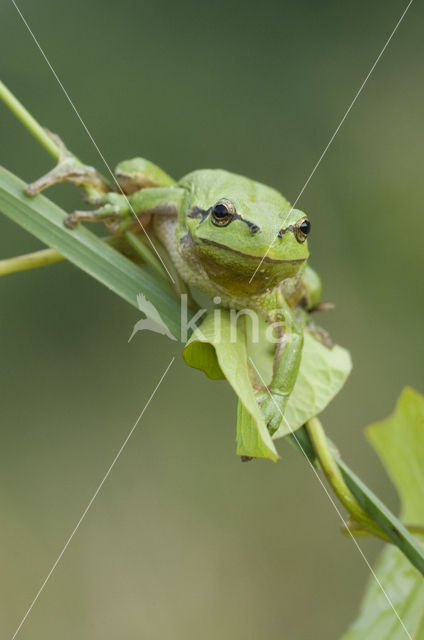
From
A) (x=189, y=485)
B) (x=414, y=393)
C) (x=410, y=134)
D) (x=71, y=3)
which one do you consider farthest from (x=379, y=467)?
(x=71, y=3)

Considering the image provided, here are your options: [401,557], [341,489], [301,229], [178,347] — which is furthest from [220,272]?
[178,347]

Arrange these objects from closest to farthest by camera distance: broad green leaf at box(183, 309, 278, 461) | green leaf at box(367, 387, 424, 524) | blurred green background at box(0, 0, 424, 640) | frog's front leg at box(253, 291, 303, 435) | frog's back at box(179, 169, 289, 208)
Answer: broad green leaf at box(183, 309, 278, 461) → frog's front leg at box(253, 291, 303, 435) → green leaf at box(367, 387, 424, 524) → frog's back at box(179, 169, 289, 208) → blurred green background at box(0, 0, 424, 640)

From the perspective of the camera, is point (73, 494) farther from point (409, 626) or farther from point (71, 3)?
point (71, 3)

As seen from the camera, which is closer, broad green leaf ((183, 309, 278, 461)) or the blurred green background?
broad green leaf ((183, 309, 278, 461))

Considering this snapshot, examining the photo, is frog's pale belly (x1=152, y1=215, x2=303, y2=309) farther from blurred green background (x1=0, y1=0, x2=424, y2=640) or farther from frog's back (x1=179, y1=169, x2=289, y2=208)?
blurred green background (x1=0, y1=0, x2=424, y2=640)

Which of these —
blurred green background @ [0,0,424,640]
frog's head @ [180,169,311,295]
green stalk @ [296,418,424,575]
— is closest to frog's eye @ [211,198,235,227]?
frog's head @ [180,169,311,295]

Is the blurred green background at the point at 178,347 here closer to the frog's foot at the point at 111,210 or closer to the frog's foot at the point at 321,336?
the frog's foot at the point at 321,336

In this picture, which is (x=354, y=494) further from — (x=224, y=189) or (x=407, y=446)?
(x=224, y=189)

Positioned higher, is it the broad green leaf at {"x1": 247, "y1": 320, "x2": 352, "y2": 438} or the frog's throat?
the frog's throat
